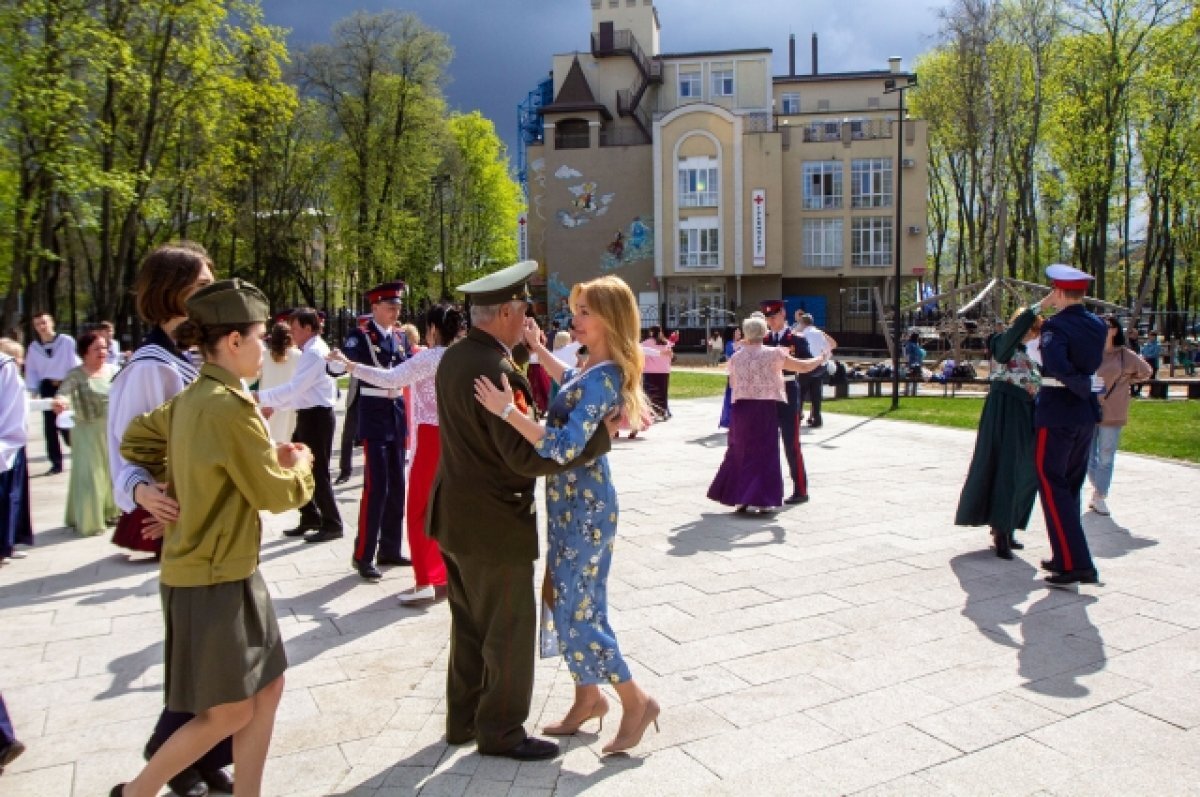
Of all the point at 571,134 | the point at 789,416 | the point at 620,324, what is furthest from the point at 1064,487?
the point at 571,134

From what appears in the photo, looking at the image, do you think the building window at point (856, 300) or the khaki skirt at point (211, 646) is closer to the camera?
the khaki skirt at point (211, 646)

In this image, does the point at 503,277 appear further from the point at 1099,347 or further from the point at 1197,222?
the point at 1197,222

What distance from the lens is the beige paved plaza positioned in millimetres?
3436

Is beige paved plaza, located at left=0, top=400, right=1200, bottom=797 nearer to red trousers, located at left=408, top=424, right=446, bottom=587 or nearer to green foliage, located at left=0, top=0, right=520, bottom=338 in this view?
red trousers, located at left=408, top=424, right=446, bottom=587

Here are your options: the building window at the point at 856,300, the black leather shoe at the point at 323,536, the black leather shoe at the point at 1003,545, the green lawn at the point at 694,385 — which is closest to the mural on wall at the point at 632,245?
the building window at the point at 856,300

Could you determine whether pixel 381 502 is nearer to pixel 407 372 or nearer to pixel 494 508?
pixel 407 372

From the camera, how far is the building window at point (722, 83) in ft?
186

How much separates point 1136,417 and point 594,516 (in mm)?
17393

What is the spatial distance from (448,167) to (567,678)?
155ft

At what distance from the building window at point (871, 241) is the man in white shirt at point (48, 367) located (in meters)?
43.7

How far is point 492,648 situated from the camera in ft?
11.0

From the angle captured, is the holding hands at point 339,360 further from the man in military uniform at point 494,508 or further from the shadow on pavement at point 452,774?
the shadow on pavement at point 452,774

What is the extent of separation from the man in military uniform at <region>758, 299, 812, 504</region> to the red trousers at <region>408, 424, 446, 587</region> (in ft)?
12.7

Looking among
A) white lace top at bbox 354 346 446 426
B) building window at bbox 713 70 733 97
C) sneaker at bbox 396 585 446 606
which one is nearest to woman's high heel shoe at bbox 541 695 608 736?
sneaker at bbox 396 585 446 606
